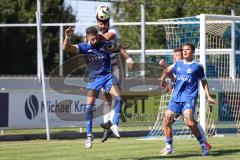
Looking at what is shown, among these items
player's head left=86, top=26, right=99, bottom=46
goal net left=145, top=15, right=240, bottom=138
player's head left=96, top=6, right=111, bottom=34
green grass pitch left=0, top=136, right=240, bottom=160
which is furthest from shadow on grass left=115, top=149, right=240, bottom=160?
goal net left=145, top=15, right=240, bottom=138

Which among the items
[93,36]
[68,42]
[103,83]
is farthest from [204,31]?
[68,42]

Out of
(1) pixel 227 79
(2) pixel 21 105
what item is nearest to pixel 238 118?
(1) pixel 227 79

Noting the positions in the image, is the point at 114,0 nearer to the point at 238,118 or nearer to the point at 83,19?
the point at 83,19

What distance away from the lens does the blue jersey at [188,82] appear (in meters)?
14.0

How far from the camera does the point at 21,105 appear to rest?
2088cm

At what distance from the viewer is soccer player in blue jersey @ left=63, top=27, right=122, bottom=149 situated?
13.3m

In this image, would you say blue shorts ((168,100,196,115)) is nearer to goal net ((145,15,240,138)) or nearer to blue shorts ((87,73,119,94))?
blue shorts ((87,73,119,94))

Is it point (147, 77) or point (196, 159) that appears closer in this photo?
point (196, 159)

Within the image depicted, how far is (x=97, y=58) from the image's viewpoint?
44.2 feet

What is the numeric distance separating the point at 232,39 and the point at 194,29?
1.32 m

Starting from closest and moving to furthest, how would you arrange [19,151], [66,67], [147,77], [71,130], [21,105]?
[19,151]
[21,105]
[71,130]
[147,77]
[66,67]

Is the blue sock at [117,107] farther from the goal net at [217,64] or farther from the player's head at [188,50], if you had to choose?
the goal net at [217,64]

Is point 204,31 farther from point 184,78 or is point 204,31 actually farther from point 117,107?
point 117,107

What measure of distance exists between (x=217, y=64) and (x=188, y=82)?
31.0 ft
